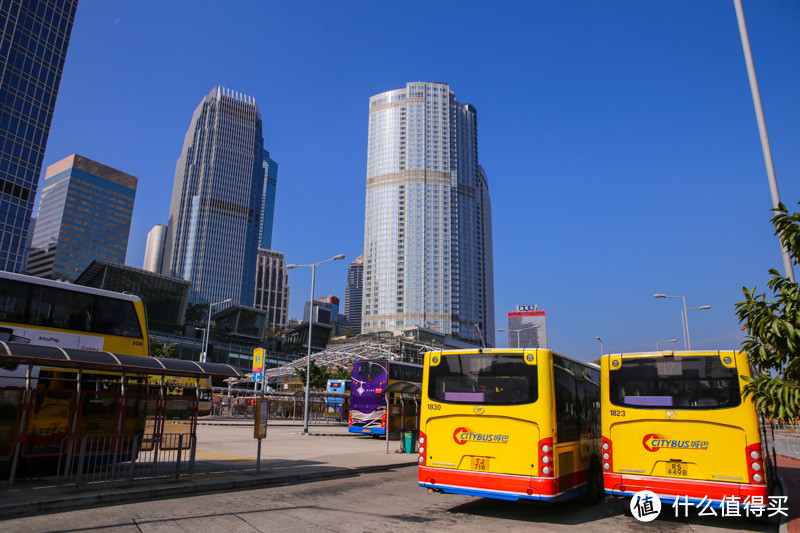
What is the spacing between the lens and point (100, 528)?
729 centimetres

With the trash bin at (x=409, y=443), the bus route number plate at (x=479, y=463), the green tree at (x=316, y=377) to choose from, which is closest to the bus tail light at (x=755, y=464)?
the bus route number plate at (x=479, y=463)

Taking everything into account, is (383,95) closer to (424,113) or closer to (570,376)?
(424,113)

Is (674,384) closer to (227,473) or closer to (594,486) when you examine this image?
(594,486)

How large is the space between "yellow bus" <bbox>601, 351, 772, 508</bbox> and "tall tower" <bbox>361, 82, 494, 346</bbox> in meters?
169

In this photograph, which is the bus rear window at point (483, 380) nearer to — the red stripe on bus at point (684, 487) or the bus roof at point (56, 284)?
the red stripe on bus at point (684, 487)

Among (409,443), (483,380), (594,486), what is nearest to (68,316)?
(483,380)

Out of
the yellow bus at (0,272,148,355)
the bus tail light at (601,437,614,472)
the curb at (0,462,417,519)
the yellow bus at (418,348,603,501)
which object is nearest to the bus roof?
the yellow bus at (0,272,148,355)

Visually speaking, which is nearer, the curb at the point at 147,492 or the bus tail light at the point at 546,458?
the curb at the point at 147,492

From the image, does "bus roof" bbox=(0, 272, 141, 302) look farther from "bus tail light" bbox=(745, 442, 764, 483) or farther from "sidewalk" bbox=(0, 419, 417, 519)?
"bus tail light" bbox=(745, 442, 764, 483)

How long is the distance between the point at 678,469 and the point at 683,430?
66cm

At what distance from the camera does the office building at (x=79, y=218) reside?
546ft

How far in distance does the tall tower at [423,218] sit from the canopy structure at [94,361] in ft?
547

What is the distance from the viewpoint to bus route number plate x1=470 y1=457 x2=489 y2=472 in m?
8.89

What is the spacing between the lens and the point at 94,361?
386 inches
